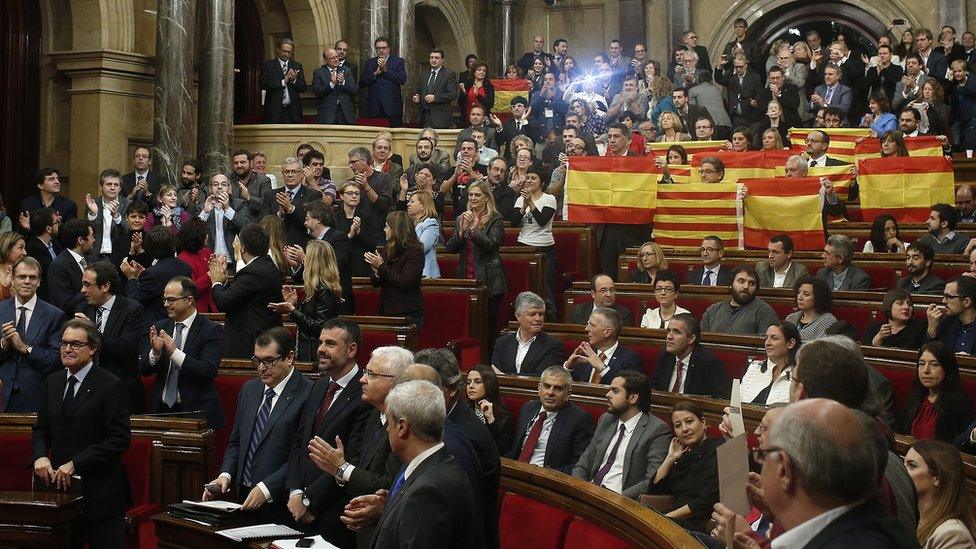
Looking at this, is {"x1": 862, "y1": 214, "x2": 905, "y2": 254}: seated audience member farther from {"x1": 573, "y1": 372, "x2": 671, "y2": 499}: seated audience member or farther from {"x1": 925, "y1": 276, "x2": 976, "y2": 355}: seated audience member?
{"x1": 573, "y1": 372, "x2": 671, "y2": 499}: seated audience member

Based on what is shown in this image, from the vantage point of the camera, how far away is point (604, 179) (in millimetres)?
9164

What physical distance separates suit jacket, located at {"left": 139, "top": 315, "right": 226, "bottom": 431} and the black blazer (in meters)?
1.60

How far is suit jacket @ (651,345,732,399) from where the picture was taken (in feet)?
19.2

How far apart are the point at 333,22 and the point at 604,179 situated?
622cm

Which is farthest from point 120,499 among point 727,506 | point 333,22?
point 333,22

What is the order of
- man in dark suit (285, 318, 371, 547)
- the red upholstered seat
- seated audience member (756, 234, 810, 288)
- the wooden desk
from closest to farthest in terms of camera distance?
the red upholstered seat < man in dark suit (285, 318, 371, 547) < the wooden desk < seated audience member (756, 234, 810, 288)

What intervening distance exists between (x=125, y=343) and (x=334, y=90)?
686 centimetres

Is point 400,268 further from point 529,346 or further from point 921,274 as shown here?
point 921,274

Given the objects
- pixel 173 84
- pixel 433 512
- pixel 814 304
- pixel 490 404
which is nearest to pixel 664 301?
pixel 814 304

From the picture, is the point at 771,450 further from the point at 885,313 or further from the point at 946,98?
the point at 946,98

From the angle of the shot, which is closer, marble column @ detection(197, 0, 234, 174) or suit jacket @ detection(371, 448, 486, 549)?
suit jacket @ detection(371, 448, 486, 549)

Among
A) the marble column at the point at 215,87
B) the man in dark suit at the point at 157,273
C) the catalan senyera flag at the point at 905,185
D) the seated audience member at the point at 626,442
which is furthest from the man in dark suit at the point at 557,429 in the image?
the marble column at the point at 215,87

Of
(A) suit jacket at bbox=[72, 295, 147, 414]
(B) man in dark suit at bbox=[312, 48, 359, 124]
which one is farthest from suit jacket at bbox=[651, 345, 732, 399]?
(B) man in dark suit at bbox=[312, 48, 359, 124]

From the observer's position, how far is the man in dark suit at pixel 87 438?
4.62 metres
